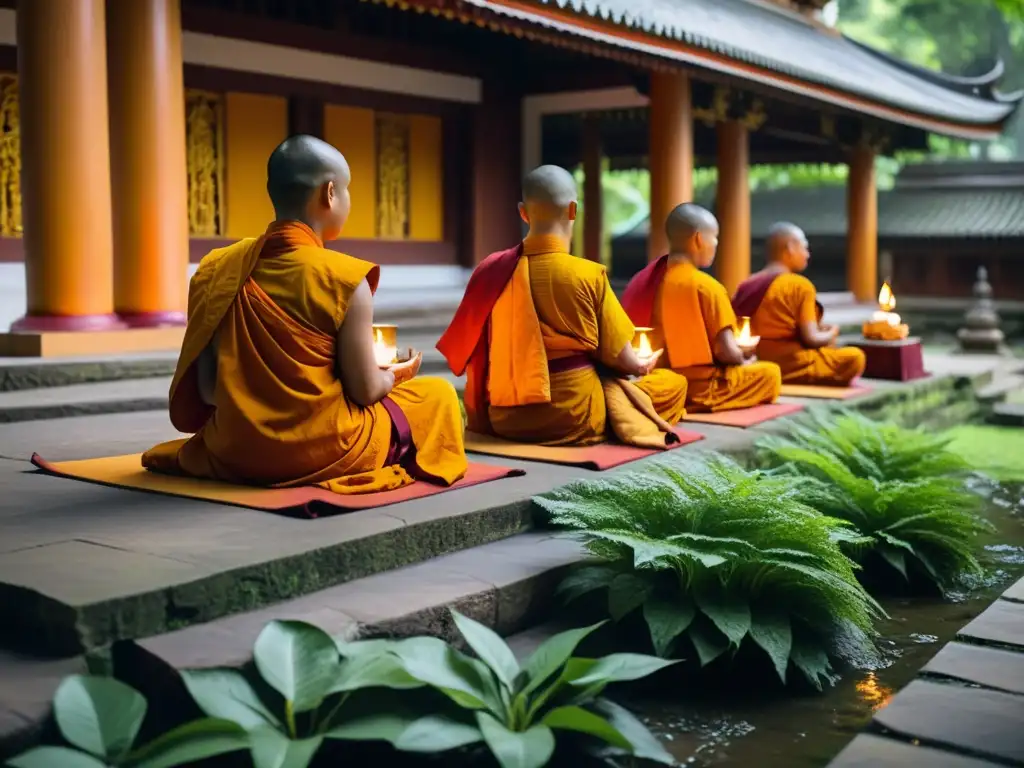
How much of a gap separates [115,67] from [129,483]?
13.4 ft

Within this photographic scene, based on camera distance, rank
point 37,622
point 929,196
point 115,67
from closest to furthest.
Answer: point 37,622 < point 115,67 < point 929,196

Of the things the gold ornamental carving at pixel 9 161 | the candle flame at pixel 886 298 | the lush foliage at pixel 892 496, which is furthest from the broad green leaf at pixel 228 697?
the candle flame at pixel 886 298

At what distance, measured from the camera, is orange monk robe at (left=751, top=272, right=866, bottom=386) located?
7691 mm

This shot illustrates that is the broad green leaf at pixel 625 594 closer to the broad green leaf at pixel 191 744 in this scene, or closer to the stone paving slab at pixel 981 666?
the stone paving slab at pixel 981 666

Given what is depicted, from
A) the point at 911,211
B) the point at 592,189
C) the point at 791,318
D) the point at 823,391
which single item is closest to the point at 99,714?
the point at 791,318

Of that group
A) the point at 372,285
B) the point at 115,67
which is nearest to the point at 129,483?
the point at 372,285

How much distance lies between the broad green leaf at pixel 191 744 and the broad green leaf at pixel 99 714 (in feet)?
0.17

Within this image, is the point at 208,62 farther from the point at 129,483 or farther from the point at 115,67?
the point at 129,483

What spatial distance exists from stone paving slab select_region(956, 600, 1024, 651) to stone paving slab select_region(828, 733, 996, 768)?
801 mm

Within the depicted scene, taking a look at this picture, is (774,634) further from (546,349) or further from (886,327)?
(886,327)

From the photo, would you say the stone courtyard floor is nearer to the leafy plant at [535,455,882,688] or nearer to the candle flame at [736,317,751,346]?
the leafy plant at [535,455,882,688]

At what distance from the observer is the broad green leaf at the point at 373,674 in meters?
2.57

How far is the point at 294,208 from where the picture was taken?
3848 millimetres

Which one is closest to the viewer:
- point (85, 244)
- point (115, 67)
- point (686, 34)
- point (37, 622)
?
point (37, 622)
